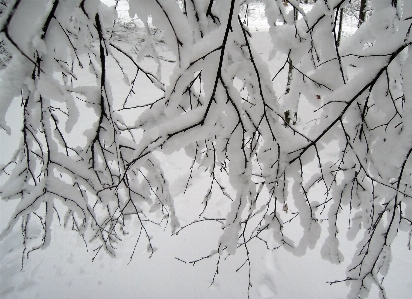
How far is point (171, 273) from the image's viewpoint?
2.93m

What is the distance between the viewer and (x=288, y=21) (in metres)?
1.14

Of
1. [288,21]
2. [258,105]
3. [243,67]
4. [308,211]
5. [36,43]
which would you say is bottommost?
[308,211]

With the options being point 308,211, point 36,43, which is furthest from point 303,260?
point 36,43

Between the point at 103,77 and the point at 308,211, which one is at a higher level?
the point at 103,77

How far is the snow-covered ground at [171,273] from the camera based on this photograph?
8.84ft

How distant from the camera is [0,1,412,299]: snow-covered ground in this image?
8.84ft

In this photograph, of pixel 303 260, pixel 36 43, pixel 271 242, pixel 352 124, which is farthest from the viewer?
pixel 271 242

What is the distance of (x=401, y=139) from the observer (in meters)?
1.00

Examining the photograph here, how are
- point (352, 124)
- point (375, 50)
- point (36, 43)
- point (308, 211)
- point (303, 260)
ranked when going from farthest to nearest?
point (303, 260)
point (308, 211)
point (352, 124)
point (375, 50)
point (36, 43)

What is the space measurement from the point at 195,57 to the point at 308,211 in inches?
41.6

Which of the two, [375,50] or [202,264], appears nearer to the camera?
[375,50]

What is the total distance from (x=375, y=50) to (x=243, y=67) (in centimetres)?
56

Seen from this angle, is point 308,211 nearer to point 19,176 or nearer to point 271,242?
point 19,176

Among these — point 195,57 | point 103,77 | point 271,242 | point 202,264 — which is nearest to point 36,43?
point 103,77
